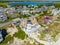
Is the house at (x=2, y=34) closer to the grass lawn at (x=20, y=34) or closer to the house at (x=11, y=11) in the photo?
the grass lawn at (x=20, y=34)

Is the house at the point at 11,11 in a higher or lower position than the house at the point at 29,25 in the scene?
higher

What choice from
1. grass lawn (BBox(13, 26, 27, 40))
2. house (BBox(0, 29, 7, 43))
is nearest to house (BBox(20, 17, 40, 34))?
grass lawn (BBox(13, 26, 27, 40))

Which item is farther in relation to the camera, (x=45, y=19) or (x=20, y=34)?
(x=45, y=19)

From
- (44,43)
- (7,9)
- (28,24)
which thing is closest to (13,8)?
(7,9)

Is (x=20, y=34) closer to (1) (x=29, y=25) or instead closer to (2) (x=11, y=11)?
(1) (x=29, y=25)

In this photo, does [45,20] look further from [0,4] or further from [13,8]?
[0,4]

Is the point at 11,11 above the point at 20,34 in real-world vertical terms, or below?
above

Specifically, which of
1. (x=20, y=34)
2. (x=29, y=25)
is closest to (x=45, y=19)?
(x=29, y=25)

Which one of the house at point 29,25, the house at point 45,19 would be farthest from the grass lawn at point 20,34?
the house at point 45,19

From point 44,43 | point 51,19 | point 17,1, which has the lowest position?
point 44,43

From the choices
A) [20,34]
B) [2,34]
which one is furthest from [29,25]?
[2,34]

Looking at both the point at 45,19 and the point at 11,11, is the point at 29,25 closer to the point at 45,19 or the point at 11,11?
the point at 45,19
